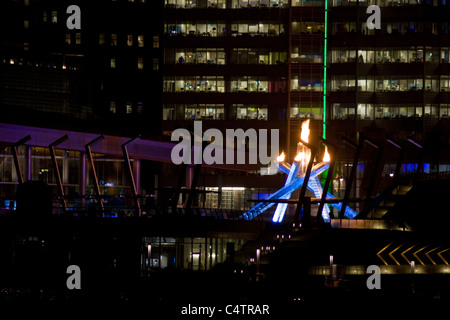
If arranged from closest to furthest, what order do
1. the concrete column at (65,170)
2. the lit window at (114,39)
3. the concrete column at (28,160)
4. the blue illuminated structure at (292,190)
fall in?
the blue illuminated structure at (292,190) < the concrete column at (28,160) < the concrete column at (65,170) < the lit window at (114,39)

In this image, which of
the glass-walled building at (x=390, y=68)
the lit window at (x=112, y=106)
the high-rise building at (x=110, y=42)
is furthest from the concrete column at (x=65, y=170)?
the glass-walled building at (x=390, y=68)

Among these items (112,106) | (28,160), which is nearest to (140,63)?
(112,106)

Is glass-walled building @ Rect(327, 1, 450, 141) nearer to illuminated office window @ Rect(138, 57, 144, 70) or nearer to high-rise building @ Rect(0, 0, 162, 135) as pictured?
high-rise building @ Rect(0, 0, 162, 135)

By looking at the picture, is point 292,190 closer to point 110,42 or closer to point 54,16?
point 110,42

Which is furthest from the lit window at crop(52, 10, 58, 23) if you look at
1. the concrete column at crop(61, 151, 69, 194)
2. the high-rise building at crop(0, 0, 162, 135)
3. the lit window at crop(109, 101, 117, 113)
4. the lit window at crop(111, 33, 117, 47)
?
the concrete column at crop(61, 151, 69, 194)

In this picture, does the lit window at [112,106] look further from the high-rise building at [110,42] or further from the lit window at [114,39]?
the lit window at [114,39]

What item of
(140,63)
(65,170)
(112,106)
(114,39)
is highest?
(114,39)

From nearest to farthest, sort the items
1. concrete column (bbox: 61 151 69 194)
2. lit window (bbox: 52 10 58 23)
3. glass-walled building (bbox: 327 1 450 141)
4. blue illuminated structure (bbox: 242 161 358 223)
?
blue illuminated structure (bbox: 242 161 358 223)
concrete column (bbox: 61 151 69 194)
glass-walled building (bbox: 327 1 450 141)
lit window (bbox: 52 10 58 23)

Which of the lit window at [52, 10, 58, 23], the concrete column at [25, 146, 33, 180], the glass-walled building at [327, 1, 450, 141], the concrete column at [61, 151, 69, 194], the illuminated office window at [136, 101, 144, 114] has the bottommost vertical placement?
the concrete column at [61, 151, 69, 194]

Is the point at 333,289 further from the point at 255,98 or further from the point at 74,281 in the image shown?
the point at 255,98

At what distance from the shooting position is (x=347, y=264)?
48.7 m

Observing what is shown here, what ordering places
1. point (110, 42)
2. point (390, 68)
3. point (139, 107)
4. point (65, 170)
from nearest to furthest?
1. point (65, 170)
2. point (390, 68)
3. point (139, 107)
4. point (110, 42)

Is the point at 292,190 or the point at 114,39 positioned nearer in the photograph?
the point at 292,190

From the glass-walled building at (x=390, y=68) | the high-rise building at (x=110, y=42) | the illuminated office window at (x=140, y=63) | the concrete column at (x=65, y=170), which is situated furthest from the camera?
the illuminated office window at (x=140, y=63)
